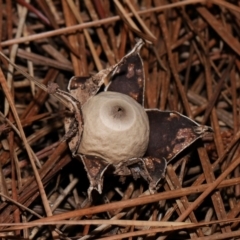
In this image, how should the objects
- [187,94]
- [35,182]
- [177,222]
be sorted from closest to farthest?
[177,222] → [35,182] → [187,94]

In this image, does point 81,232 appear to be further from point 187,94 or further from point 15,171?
point 187,94

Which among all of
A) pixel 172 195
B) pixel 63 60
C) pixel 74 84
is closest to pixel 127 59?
pixel 74 84

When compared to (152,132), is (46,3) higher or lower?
higher

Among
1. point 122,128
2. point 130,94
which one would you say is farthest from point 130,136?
point 130,94

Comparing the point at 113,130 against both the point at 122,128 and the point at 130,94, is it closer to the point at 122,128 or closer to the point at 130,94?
the point at 122,128

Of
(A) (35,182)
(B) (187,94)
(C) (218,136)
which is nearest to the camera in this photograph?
(A) (35,182)

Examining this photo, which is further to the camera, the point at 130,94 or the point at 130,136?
the point at 130,94

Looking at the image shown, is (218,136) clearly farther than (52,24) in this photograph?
No

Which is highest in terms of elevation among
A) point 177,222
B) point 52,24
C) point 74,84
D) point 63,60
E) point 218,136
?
point 52,24
